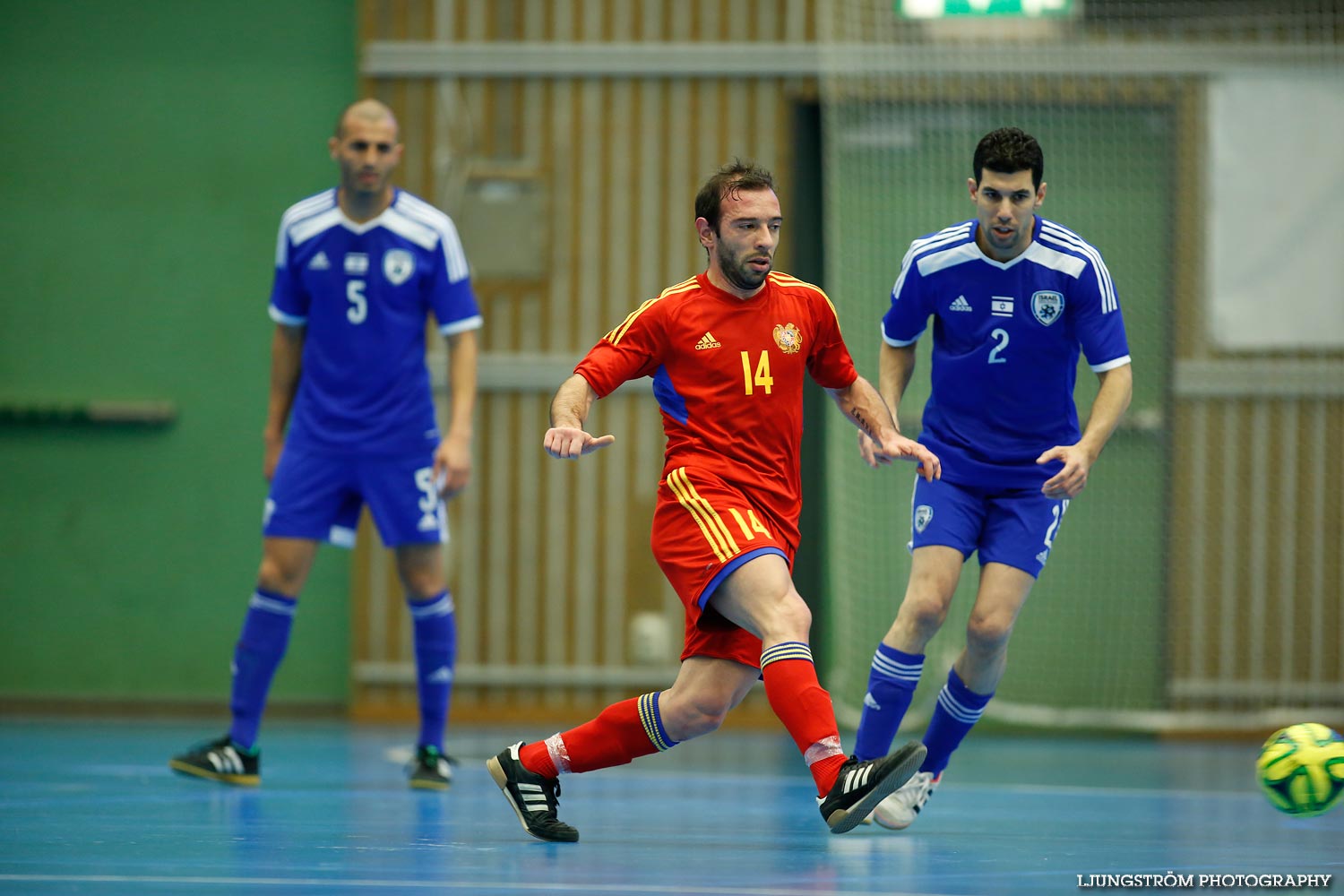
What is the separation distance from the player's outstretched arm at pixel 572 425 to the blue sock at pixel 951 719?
5.32ft

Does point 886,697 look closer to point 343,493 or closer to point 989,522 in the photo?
point 989,522

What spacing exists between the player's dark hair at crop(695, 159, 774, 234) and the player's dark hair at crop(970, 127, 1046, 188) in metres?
0.72

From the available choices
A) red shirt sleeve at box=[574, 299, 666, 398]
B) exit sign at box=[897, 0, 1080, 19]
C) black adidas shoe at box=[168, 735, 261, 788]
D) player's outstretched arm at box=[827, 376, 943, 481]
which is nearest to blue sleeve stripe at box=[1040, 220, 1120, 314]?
player's outstretched arm at box=[827, 376, 943, 481]

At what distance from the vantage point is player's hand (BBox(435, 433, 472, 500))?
18.3 ft

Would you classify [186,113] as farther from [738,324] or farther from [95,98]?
[738,324]

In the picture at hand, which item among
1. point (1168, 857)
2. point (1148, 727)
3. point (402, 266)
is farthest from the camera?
point (1148, 727)

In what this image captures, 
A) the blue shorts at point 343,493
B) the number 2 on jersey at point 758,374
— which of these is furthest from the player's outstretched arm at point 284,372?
the number 2 on jersey at point 758,374

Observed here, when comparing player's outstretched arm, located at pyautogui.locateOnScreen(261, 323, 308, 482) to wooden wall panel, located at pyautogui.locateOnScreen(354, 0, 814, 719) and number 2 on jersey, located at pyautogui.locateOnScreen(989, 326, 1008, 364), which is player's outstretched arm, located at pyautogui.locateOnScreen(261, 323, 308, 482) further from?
wooden wall panel, located at pyautogui.locateOnScreen(354, 0, 814, 719)

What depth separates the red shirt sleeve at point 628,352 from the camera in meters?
4.18

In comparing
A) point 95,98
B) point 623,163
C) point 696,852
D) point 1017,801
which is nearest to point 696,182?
point 623,163

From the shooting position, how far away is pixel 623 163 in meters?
9.06

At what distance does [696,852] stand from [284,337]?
2.70m

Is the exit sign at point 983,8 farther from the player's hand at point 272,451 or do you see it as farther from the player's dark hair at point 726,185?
the player's dark hair at point 726,185

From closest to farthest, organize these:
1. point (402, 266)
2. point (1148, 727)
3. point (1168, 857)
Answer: point (1168, 857)
point (402, 266)
point (1148, 727)
